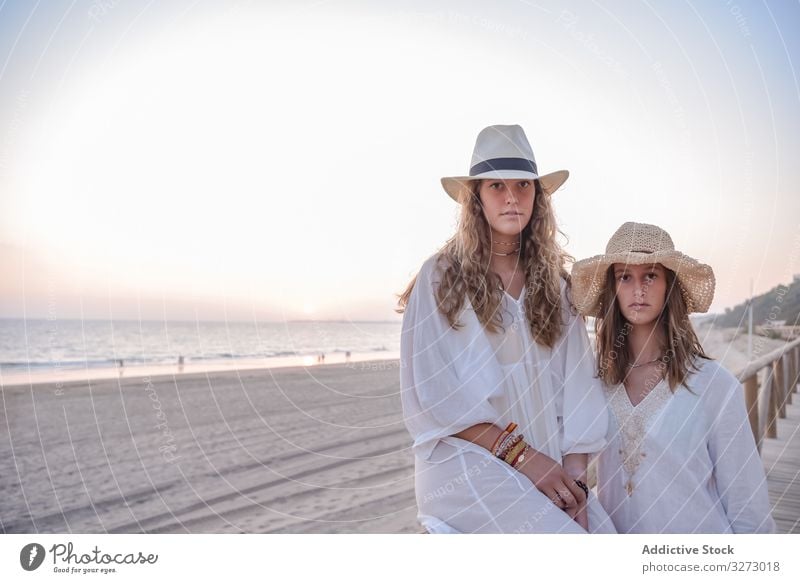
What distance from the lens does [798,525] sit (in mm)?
3068

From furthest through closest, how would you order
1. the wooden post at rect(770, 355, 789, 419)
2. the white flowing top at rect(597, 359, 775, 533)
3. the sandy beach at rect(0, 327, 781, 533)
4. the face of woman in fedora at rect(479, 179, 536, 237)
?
the wooden post at rect(770, 355, 789, 419) < the sandy beach at rect(0, 327, 781, 533) < the face of woman in fedora at rect(479, 179, 536, 237) < the white flowing top at rect(597, 359, 775, 533)

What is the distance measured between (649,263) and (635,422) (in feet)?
1.70

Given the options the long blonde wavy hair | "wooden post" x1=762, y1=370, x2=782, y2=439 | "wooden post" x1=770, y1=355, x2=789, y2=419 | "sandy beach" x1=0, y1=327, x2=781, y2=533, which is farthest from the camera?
"wooden post" x1=770, y1=355, x2=789, y2=419

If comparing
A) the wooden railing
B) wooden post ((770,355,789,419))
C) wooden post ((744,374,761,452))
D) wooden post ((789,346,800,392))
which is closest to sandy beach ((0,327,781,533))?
wooden post ((770,355,789,419))

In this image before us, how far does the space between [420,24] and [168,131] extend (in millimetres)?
1414

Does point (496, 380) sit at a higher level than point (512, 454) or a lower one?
higher

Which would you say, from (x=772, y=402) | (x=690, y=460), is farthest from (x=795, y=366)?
(x=690, y=460)

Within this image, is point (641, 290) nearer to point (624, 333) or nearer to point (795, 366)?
point (624, 333)

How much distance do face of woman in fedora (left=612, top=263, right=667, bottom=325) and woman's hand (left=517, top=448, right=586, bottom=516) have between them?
547mm

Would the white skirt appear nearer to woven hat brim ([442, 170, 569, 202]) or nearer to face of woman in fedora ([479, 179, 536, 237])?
face of woman in fedora ([479, 179, 536, 237])

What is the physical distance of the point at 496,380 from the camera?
2203mm

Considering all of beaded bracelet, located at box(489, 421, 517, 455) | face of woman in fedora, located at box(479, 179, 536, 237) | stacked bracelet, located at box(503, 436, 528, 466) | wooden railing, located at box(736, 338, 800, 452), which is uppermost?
face of woman in fedora, located at box(479, 179, 536, 237)

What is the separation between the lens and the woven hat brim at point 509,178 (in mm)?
2346

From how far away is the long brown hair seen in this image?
7.25 feet
